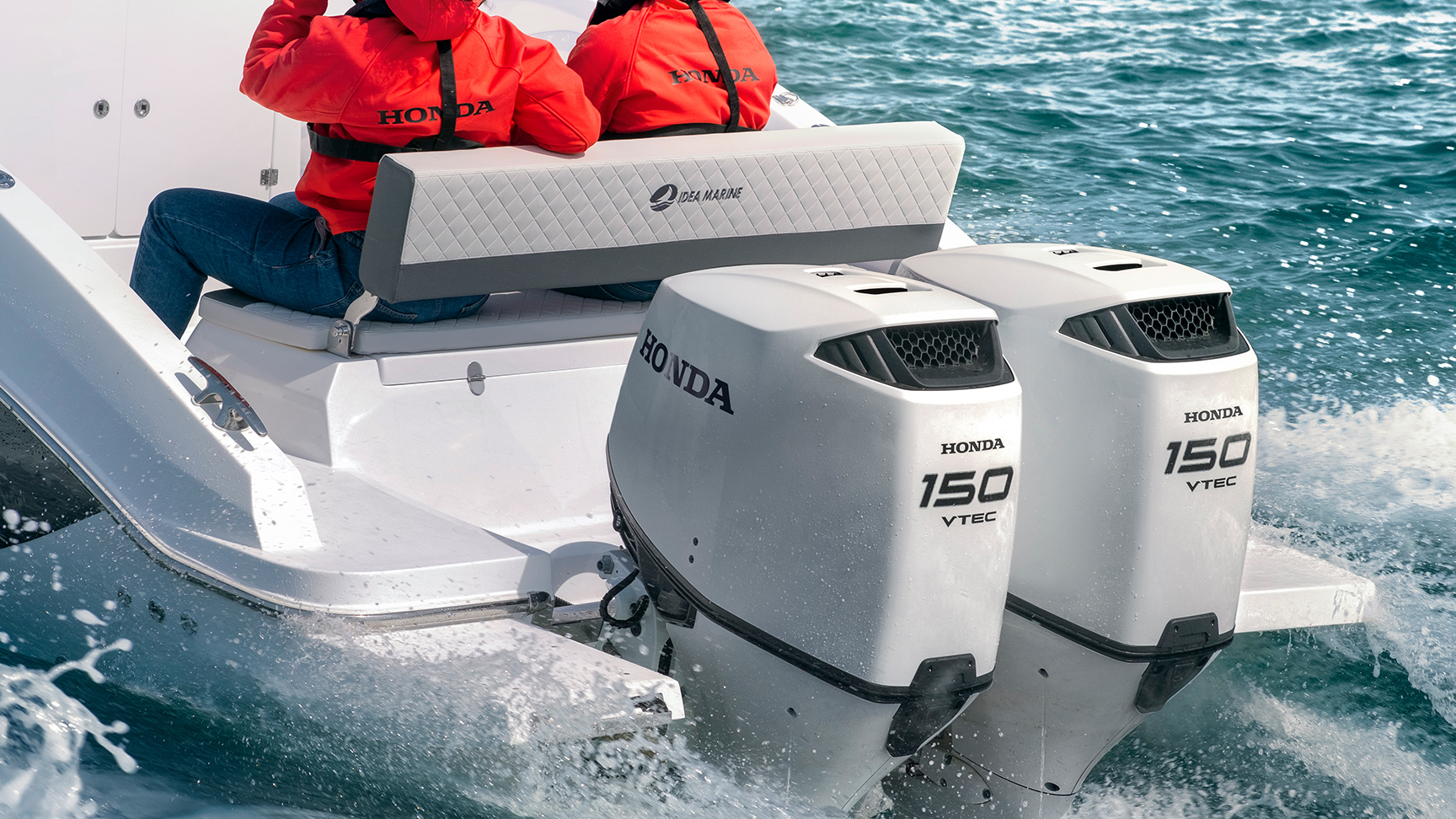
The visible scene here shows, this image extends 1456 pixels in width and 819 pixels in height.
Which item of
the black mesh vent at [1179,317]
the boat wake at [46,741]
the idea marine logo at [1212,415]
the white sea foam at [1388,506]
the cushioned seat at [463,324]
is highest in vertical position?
the black mesh vent at [1179,317]

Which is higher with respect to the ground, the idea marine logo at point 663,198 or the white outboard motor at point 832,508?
the idea marine logo at point 663,198

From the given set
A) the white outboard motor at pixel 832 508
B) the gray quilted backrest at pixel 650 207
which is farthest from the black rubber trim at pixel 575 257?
the white outboard motor at pixel 832 508

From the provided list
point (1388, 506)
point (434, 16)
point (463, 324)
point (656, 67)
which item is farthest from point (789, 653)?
point (1388, 506)

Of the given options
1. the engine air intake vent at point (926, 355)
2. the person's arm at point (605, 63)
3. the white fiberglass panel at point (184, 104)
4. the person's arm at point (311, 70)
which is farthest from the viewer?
the white fiberglass panel at point (184, 104)

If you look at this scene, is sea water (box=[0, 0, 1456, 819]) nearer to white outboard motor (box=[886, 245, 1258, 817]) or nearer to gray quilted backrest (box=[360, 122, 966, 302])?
white outboard motor (box=[886, 245, 1258, 817])

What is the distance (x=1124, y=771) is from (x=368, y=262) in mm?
1496

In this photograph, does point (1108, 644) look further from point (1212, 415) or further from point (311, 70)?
point (311, 70)

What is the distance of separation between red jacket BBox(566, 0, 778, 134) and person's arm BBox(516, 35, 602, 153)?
206mm

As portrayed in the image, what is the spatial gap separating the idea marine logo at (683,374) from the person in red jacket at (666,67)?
0.62 metres

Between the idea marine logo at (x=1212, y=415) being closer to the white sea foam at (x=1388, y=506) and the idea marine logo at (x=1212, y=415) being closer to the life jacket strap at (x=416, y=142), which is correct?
the white sea foam at (x=1388, y=506)

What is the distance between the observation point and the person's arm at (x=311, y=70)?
1867 millimetres

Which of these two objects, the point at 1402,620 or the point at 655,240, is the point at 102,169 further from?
the point at 1402,620

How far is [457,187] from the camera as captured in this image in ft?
6.10

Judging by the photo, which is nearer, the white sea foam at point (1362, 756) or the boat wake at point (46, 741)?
the boat wake at point (46, 741)
